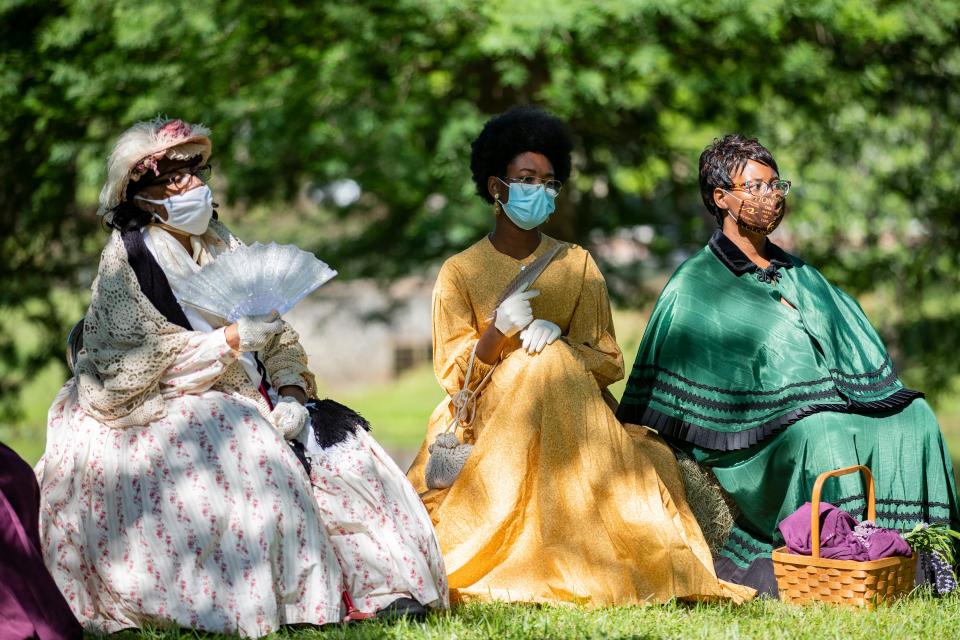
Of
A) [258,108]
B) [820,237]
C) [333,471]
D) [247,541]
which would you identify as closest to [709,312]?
[333,471]

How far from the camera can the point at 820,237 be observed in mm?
10242

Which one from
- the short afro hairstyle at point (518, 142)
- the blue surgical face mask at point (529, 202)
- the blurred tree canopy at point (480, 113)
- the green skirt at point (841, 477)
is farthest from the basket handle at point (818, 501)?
the blurred tree canopy at point (480, 113)

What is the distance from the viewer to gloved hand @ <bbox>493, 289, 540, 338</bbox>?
480 centimetres

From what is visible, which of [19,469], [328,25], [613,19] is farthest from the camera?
[328,25]

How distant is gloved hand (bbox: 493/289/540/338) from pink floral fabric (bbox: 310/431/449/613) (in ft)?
2.41

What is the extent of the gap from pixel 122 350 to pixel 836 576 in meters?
2.61

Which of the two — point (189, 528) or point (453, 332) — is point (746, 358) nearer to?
point (453, 332)

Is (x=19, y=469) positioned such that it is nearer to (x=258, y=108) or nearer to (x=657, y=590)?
(x=657, y=590)

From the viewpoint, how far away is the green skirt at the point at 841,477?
4898 millimetres

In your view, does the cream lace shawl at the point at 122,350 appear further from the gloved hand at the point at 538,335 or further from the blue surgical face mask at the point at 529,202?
the blue surgical face mask at the point at 529,202

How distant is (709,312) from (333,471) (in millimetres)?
1793

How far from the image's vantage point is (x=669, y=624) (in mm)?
4207

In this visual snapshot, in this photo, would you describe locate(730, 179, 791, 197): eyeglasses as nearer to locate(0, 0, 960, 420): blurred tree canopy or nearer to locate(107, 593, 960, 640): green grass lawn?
locate(107, 593, 960, 640): green grass lawn

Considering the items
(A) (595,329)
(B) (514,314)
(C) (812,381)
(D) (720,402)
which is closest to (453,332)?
(B) (514,314)
